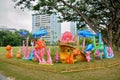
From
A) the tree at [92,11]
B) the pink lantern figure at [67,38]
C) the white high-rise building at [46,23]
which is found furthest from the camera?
the white high-rise building at [46,23]

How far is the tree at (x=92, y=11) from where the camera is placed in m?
21.6

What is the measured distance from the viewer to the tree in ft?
70.9

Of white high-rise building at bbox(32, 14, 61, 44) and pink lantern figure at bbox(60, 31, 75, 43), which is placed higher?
white high-rise building at bbox(32, 14, 61, 44)

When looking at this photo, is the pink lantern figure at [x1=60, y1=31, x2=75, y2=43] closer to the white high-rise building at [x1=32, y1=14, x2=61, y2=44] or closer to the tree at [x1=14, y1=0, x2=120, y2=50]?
the tree at [x1=14, y1=0, x2=120, y2=50]

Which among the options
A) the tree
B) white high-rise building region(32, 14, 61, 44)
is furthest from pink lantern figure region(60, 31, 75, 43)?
white high-rise building region(32, 14, 61, 44)

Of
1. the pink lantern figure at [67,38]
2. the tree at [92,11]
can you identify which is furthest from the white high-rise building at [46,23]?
the pink lantern figure at [67,38]

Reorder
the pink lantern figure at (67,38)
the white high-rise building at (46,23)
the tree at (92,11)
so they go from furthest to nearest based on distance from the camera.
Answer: the white high-rise building at (46,23) < the tree at (92,11) < the pink lantern figure at (67,38)

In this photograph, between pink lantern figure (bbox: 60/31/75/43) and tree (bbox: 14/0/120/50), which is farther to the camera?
tree (bbox: 14/0/120/50)

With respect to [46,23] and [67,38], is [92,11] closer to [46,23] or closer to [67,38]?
[67,38]

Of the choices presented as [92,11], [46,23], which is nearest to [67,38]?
[92,11]

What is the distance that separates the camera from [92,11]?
83.3 ft

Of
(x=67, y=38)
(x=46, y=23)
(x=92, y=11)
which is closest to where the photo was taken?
(x=67, y=38)

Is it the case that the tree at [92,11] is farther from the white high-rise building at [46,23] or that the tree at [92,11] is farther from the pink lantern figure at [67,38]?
the white high-rise building at [46,23]

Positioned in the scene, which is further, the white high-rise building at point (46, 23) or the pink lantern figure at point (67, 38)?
the white high-rise building at point (46, 23)
